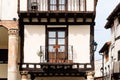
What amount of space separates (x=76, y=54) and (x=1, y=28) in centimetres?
622

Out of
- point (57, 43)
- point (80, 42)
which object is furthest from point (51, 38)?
point (80, 42)

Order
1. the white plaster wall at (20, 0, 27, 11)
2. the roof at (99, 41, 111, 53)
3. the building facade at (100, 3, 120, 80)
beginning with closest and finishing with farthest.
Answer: the white plaster wall at (20, 0, 27, 11)
the building facade at (100, 3, 120, 80)
the roof at (99, 41, 111, 53)

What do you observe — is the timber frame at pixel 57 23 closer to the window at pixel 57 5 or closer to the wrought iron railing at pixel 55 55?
the wrought iron railing at pixel 55 55

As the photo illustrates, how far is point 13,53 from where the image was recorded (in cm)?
3469

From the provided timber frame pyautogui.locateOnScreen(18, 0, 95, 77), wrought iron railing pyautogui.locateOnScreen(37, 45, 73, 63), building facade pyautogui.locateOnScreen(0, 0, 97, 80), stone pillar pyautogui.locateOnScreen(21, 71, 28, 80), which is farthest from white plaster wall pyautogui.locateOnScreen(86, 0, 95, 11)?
stone pillar pyautogui.locateOnScreen(21, 71, 28, 80)

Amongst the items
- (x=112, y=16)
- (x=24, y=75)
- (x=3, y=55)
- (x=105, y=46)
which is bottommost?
(x=24, y=75)

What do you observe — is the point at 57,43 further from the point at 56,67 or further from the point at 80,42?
the point at 56,67

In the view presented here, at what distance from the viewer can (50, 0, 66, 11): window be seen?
115ft

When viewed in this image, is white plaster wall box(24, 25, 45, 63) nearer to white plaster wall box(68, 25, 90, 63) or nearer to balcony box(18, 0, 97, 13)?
balcony box(18, 0, 97, 13)

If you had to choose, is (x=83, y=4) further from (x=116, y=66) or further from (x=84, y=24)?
(x=116, y=66)

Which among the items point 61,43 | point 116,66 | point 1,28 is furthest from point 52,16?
point 116,66

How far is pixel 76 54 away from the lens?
114 feet

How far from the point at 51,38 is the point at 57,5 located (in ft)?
8.18

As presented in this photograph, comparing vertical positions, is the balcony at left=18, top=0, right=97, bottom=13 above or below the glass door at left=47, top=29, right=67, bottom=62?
above
